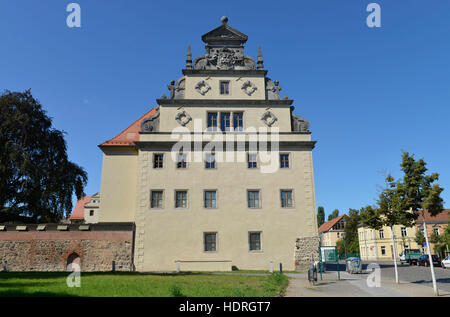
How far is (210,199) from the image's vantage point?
25281 mm

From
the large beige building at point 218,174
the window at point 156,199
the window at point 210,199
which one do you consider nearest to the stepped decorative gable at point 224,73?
the large beige building at point 218,174

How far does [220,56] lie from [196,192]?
12.0 meters

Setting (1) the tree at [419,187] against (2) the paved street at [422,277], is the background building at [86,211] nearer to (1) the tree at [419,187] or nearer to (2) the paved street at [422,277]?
(2) the paved street at [422,277]

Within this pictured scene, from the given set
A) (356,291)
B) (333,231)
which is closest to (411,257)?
(356,291)

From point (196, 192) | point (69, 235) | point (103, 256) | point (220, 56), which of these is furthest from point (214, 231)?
point (220, 56)

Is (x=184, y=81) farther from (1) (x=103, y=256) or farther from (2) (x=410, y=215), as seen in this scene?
(2) (x=410, y=215)

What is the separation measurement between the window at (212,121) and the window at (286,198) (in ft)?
24.9

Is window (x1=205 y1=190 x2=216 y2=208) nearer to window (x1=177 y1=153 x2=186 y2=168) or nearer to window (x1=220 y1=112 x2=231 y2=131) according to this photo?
window (x1=177 y1=153 x2=186 y2=168)

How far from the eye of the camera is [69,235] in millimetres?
23438

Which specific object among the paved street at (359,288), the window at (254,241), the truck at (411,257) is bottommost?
the truck at (411,257)

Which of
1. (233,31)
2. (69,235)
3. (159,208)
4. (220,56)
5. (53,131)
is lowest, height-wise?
(69,235)

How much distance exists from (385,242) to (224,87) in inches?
2165

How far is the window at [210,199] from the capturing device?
2514 centimetres

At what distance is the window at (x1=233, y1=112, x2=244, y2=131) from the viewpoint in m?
26.8
